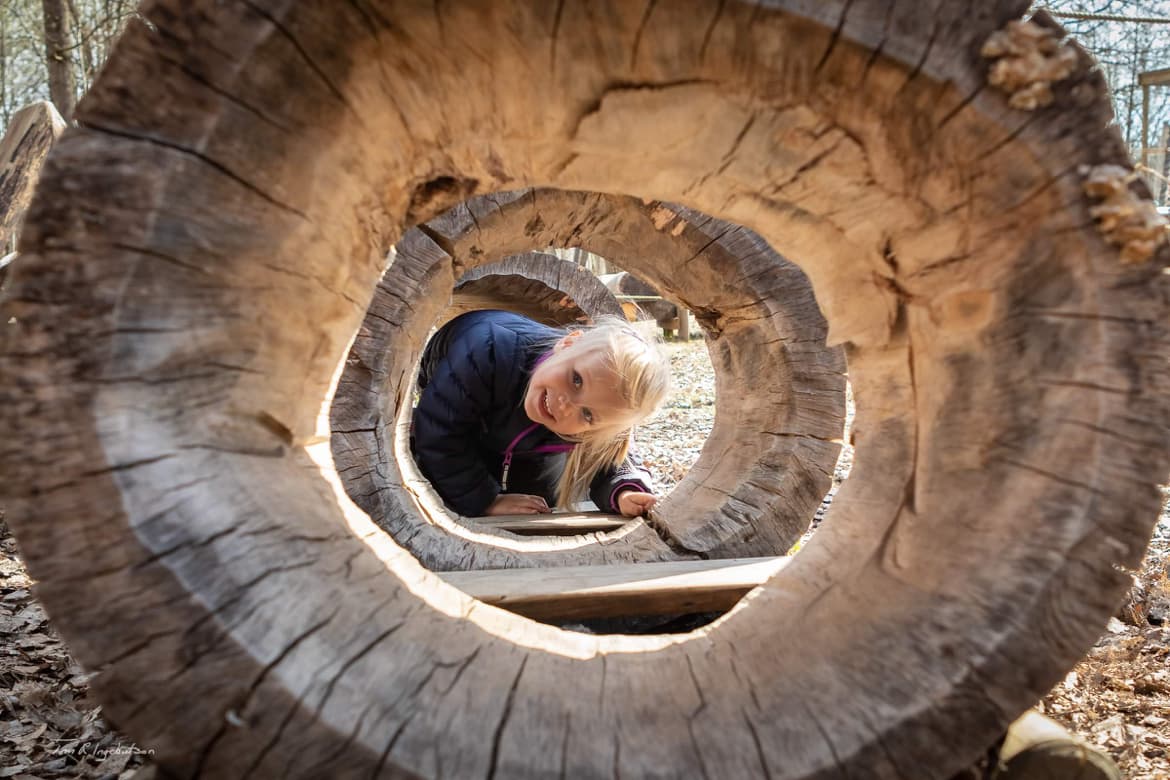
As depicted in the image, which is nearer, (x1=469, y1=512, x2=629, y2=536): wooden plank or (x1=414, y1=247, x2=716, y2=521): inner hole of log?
(x1=469, y1=512, x2=629, y2=536): wooden plank

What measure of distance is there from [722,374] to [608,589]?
1.07 meters

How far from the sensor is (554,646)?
1111 mm

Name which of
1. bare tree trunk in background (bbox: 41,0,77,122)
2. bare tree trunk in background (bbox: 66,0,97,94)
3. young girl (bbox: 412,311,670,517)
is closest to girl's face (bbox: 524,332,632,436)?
young girl (bbox: 412,311,670,517)

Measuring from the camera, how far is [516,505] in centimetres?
315

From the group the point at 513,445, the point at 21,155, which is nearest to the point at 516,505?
the point at 513,445

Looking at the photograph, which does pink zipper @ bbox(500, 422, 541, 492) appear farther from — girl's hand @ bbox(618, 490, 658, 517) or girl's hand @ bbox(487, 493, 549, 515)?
girl's hand @ bbox(618, 490, 658, 517)

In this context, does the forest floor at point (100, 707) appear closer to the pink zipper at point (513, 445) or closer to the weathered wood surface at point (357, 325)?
the weathered wood surface at point (357, 325)

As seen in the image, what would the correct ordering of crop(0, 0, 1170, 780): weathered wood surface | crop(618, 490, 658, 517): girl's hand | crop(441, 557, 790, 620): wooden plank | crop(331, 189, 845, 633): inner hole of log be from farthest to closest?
1. crop(618, 490, 658, 517): girl's hand
2. crop(331, 189, 845, 633): inner hole of log
3. crop(441, 557, 790, 620): wooden plank
4. crop(0, 0, 1170, 780): weathered wood surface

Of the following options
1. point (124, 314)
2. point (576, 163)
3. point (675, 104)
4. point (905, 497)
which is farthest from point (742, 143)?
point (124, 314)

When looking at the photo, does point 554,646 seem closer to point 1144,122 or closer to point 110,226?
point 110,226

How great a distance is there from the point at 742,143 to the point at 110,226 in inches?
33.9

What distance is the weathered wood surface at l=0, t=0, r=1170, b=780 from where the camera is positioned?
2.70 ft

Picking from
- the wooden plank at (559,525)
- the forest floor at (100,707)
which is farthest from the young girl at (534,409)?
the forest floor at (100,707)

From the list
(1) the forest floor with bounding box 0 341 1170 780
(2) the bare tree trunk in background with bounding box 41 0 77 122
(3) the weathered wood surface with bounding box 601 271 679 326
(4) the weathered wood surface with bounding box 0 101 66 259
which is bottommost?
(1) the forest floor with bounding box 0 341 1170 780
